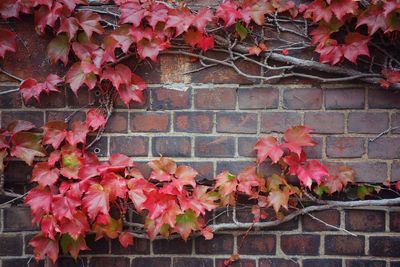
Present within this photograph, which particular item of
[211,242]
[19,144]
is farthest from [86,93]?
[211,242]

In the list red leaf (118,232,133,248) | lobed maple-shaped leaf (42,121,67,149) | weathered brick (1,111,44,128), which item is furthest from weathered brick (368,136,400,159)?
weathered brick (1,111,44,128)

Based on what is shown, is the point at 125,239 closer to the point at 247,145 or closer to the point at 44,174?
the point at 44,174

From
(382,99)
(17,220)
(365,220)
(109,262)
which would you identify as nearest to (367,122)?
(382,99)

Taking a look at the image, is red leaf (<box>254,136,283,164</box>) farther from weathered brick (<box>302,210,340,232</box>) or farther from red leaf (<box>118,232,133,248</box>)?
red leaf (<box>118,232,133,248</box>)

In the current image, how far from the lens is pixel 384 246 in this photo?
5.40 feet

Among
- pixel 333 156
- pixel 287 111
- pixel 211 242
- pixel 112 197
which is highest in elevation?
pixel 287 111

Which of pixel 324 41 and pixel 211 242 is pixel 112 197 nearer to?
pixel 211 242

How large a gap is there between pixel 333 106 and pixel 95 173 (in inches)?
36.2

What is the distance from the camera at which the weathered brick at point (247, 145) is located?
1.62 m

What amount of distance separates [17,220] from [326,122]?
4.09ft

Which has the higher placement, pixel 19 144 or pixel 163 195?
pixel 19 144

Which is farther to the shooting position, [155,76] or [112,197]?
[155,76]

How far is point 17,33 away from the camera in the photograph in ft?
5.29

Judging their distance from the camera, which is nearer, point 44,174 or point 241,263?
point 44,174
